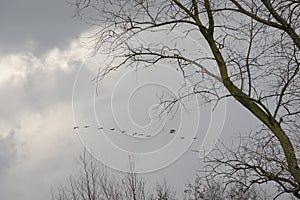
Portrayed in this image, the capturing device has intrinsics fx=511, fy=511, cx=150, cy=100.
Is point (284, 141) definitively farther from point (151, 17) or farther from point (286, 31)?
point (151, 17)

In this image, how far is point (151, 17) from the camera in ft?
24.1

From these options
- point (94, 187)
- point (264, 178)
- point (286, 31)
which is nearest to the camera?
point (286, 31)

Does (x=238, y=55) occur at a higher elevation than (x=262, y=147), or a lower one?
higher

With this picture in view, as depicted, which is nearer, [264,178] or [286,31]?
[286,31]

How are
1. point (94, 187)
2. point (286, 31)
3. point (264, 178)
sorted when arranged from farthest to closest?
point (94, 187)
point (264, 178)
point (286, 31)

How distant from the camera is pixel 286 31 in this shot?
6672mm

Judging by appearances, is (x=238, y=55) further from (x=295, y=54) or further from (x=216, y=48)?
(x=295, y=54)

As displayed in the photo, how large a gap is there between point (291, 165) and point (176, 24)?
2532mm

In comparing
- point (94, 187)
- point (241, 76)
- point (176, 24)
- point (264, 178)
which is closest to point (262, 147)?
point (264, 178)

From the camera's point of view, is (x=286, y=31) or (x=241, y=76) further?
(x=241, y=76)

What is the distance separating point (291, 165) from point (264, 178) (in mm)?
470

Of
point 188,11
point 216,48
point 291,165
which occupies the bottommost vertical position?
point 291,165

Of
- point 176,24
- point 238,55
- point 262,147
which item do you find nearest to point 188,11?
point 176,24

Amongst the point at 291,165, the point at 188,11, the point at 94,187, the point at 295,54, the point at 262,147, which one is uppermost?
the point at 94,187
